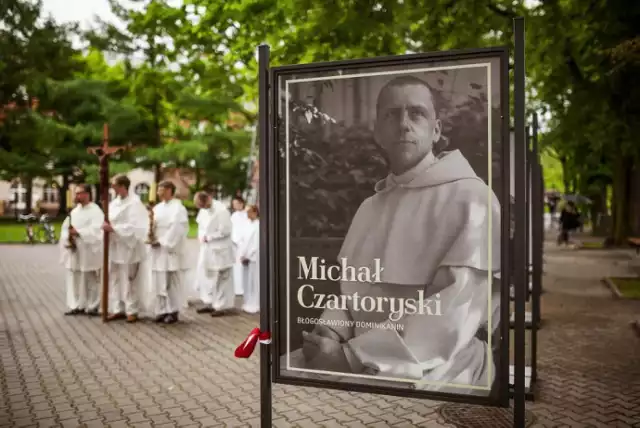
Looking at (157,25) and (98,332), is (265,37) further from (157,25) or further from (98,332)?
(98,332)

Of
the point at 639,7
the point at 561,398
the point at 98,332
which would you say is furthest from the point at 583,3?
the point at 98,332

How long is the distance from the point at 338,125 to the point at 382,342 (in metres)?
1.22

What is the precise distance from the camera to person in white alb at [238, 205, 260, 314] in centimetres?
1159

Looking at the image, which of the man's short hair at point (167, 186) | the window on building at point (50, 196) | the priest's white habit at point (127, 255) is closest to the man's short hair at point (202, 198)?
the man's short hair at point (167, 186)

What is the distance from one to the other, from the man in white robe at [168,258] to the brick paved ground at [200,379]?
14.4 inches

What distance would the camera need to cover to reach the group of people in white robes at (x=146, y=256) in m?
10.4

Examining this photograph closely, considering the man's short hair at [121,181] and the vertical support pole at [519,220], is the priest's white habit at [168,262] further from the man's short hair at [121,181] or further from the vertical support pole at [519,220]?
the vertical support pole at [519,220]

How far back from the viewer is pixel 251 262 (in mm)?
12102

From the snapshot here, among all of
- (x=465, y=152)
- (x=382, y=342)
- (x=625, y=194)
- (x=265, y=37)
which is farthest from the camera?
(x=625, y=194)

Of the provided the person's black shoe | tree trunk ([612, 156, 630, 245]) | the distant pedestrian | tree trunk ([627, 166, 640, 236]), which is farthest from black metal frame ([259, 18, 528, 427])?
the distant pedestrian

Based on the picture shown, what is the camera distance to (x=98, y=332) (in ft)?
31.0

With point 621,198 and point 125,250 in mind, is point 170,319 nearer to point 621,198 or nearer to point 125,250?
point 125,250

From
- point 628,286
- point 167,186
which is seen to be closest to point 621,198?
point 628,286

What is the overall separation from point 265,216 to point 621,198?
25.1 meters
